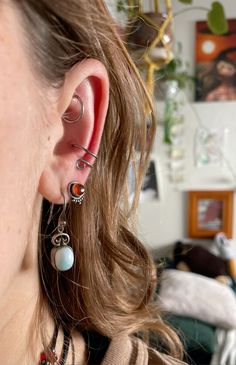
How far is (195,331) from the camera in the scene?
174 centimetres

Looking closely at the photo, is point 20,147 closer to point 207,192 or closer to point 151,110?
point 151,110

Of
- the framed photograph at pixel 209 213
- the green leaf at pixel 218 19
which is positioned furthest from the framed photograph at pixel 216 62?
the green leaf at pixel 218 19

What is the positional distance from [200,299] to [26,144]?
5.23 feet

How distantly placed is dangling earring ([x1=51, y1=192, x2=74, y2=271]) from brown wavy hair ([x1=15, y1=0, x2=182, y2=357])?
0.02 meters

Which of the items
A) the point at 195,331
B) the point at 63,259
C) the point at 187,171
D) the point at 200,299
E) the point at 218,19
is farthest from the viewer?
the point at 187,171

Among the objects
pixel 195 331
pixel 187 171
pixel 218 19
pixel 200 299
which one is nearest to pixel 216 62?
pixel 187 171

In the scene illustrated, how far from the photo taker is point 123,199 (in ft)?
2.48

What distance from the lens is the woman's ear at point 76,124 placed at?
519 millimetres

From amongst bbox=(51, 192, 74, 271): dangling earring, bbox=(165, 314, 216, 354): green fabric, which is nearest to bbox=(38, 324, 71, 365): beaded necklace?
bbox=(51, 192, 74, 271): dangling earring

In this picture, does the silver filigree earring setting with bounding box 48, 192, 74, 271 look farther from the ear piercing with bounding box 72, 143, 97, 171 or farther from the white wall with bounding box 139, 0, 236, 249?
the white wall with bounding box 139, 0, 236, 249

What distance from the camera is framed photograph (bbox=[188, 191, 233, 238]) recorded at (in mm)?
2471

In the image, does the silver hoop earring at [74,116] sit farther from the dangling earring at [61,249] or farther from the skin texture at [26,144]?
the dangling earring at [61,249]

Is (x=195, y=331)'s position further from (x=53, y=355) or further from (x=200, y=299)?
(x=53, y=355)

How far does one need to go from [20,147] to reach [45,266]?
27 cm
